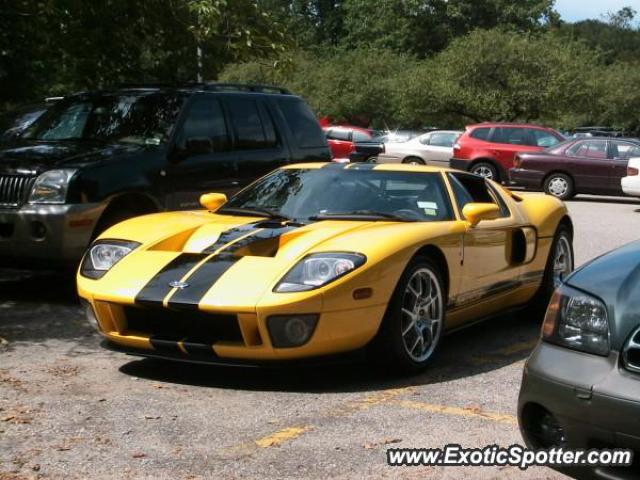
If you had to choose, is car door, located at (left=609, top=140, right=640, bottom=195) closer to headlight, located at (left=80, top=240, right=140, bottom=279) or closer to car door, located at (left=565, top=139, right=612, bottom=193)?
car door, located at (left=565, top=139, right=612, bottom=193)

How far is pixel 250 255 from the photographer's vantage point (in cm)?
550

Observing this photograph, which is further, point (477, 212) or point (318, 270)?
point (477, 212)

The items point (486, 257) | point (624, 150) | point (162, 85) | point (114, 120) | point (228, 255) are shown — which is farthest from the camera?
point (624, 150)

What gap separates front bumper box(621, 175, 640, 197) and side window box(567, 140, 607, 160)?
8.24 ft

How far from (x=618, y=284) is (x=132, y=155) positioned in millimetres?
5375

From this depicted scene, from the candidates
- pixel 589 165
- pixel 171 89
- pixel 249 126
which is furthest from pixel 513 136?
pixel 171 89

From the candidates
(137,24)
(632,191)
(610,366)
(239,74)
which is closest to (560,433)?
(610,366)

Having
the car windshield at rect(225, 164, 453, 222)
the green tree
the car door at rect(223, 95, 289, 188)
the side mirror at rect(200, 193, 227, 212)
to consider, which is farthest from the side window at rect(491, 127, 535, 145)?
the side mirror at rect(200, 193, 227, 212)

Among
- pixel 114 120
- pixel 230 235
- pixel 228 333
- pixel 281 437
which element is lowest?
pixel 281 437

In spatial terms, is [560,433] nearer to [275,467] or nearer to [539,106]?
[275,467]

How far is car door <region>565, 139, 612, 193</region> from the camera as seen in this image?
68.1ft

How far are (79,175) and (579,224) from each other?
9.88 m

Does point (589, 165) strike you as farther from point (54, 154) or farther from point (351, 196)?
point (351, 196)

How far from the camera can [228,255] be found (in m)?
5.49
